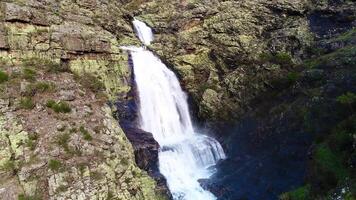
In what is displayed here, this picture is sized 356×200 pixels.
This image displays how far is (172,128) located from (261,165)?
13.2m

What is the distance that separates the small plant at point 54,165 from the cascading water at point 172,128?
10796 mm

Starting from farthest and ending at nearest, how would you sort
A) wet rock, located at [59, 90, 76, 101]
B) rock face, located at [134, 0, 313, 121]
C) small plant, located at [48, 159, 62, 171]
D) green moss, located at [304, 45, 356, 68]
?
rock face, located at [134, 0, 313, 121], green moss, located at [304, 45, 356, 68], wet rock, located at [59, 90, 76, 101], small plant, located at [48, 159, 62, 171]

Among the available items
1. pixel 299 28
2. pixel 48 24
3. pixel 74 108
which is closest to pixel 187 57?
pixel 299 28

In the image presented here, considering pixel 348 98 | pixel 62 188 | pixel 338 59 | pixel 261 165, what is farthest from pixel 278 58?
pixel 62 188

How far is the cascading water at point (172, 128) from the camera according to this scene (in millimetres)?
37031

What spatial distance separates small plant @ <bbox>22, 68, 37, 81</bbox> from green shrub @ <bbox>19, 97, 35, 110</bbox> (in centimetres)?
310

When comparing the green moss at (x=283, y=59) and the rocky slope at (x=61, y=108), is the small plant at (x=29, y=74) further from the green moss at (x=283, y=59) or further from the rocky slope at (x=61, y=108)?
the green moss at (x=283, y=59)

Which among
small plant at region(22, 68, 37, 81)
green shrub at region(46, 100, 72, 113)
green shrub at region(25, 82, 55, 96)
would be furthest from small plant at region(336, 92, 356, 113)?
small plant at region(22, 68, 37, 81)

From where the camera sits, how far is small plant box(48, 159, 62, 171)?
1117 inches

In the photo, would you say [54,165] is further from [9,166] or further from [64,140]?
[9,166]

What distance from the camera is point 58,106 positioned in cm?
3372

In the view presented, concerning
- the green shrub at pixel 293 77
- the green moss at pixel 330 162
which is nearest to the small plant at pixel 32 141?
the green moss at pixel 330 162

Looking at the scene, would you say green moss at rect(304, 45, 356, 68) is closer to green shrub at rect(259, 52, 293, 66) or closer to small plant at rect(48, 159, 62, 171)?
green shrub at rect(259, 52, 293, 66)

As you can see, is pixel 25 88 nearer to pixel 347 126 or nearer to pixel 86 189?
pixel 86 189
